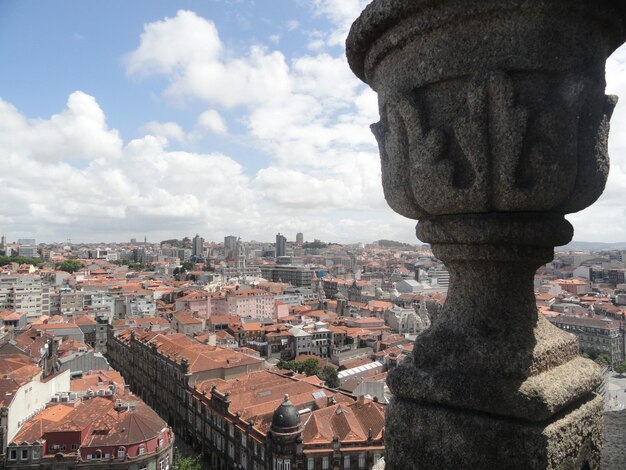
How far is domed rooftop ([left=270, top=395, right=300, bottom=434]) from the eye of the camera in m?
18.3

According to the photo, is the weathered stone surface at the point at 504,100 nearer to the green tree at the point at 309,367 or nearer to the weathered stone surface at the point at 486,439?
the weathered stone surface at the point at 486,439

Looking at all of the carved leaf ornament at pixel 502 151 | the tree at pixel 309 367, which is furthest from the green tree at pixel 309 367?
the carved leaf ornament at pixel 502 151

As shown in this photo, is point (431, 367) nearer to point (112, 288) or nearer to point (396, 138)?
point (396, 138)

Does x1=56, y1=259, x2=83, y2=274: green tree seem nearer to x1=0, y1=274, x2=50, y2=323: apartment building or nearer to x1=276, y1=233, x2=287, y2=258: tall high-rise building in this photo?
x1=0, y1=274, x2=50, y2=323: apartment building

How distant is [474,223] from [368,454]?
61.4 feet

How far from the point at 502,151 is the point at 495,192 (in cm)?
16

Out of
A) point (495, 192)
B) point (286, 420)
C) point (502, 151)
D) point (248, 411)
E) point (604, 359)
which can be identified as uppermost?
point (502, 151)

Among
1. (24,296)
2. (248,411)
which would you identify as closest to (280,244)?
(24,296)

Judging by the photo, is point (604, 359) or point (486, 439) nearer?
point (486, 439)

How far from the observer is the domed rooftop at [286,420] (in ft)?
60.0

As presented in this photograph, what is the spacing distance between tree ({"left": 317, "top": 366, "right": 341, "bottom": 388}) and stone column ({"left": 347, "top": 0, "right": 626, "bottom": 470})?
30558mm

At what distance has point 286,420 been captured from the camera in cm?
1831

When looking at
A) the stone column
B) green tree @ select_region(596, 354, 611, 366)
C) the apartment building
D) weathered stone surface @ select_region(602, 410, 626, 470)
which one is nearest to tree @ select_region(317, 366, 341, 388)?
green tree @ select_region(596, 354, 611, 366)

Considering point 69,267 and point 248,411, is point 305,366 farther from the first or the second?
point 69,267
